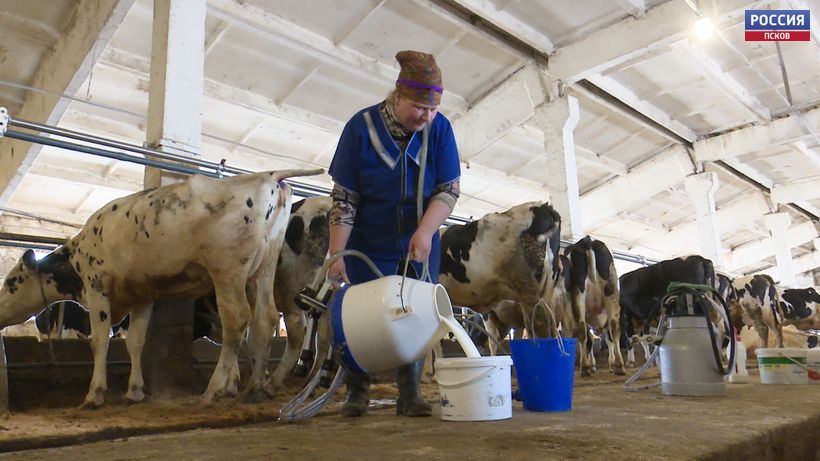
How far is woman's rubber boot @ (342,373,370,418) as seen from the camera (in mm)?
2617

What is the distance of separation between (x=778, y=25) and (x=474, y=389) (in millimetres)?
7801

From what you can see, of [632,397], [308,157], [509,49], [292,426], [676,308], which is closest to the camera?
[292,426]

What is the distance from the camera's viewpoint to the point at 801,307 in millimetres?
11938

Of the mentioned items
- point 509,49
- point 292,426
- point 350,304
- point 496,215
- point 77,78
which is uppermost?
point 509,49

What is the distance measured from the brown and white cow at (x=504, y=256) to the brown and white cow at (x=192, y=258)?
207 centimetres

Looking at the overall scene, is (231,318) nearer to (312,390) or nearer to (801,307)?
(312,390)

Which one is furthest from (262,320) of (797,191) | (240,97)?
(797,191)

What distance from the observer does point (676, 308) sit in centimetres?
351

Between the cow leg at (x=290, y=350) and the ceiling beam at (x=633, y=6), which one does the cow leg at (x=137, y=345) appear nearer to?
the cow leg at (x=290, y=350)

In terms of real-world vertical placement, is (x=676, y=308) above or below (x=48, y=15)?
below

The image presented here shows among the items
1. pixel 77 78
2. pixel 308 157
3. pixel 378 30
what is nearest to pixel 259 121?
pixel 308 157

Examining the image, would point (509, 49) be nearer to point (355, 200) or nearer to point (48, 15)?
point (48, 15)

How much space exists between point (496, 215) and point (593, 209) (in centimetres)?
855

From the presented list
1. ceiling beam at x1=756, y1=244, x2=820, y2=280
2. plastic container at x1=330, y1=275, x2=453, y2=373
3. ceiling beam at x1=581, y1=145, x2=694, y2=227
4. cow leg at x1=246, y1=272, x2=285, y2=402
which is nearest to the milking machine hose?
plastic container at x1=330, y1=275, x2=453, y2=373
